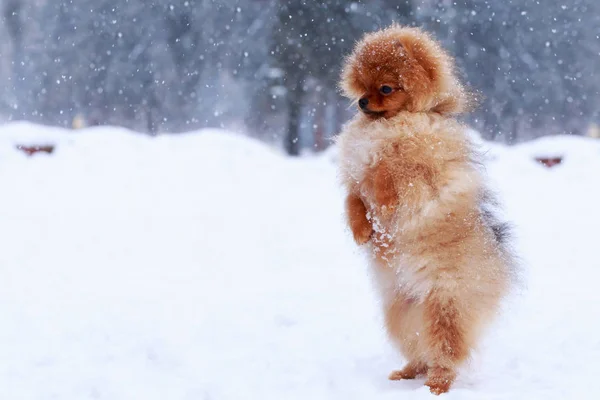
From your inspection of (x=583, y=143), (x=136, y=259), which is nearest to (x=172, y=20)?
(x=583, y=143)

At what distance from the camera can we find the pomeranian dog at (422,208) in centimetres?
339

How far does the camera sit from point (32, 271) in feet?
21.1

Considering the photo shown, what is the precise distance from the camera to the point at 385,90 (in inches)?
139

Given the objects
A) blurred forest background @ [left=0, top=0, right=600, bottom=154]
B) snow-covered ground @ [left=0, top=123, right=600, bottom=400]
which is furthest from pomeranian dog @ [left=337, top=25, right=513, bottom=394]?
blurred forest background @ [left=0, top=0, right=600, bottom=154]

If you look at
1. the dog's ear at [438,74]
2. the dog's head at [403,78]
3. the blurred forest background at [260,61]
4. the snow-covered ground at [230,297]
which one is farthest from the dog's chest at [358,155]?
the blurred forest background at [260,61]

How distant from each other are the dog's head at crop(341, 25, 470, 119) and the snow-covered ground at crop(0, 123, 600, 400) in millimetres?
517

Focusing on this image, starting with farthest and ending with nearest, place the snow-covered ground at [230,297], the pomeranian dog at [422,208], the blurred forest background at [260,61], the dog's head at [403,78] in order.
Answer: the blurred forest background at [260,61] → the snow-covered ground at [230,297] → the dog's head at [403,78] → the pomeranian dog at [422,208]

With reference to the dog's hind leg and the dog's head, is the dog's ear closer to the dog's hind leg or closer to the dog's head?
the dog's head

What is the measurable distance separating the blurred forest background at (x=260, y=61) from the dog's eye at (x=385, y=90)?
13.6m

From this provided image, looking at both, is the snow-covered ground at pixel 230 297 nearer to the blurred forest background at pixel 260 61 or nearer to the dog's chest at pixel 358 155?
the dog's chest at pixel 358 155

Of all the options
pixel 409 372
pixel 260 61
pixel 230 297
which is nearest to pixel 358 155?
pixel 409 372

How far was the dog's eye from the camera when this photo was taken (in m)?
3.53

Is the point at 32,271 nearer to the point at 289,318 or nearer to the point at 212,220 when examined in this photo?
the point at 289,318

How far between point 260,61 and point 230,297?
1410 centimetres
